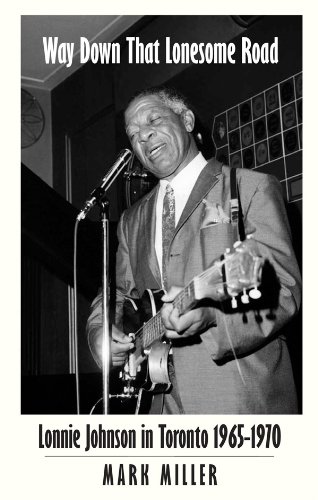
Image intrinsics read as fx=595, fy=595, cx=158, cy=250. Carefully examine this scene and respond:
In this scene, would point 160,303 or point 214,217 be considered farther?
point 160,303

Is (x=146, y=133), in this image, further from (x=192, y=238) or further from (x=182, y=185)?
(x=192, y=238)

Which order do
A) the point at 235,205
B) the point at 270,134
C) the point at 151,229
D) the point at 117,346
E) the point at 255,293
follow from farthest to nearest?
the point at 270,134 → the point at 151,229 → the point at 117,346 → the point at 235,205 → the point at 255,293

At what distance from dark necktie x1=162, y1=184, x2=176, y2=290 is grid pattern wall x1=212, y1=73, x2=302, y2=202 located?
1046mm

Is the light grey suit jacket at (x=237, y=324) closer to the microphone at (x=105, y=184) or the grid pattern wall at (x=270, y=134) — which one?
the microphone at (x=105, y=184)

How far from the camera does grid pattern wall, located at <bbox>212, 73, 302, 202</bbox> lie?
2.91m

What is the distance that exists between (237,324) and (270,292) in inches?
5.5

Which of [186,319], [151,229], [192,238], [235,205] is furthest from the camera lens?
[151,229]

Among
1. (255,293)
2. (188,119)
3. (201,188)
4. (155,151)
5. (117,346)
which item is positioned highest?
(188,119)

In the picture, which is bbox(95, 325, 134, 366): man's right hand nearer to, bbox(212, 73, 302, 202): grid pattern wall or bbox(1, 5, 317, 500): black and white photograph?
bbox(1, 5, 317, 500): black and white photograph

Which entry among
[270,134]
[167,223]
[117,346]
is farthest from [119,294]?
[270,134]

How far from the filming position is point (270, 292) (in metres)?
1.61
